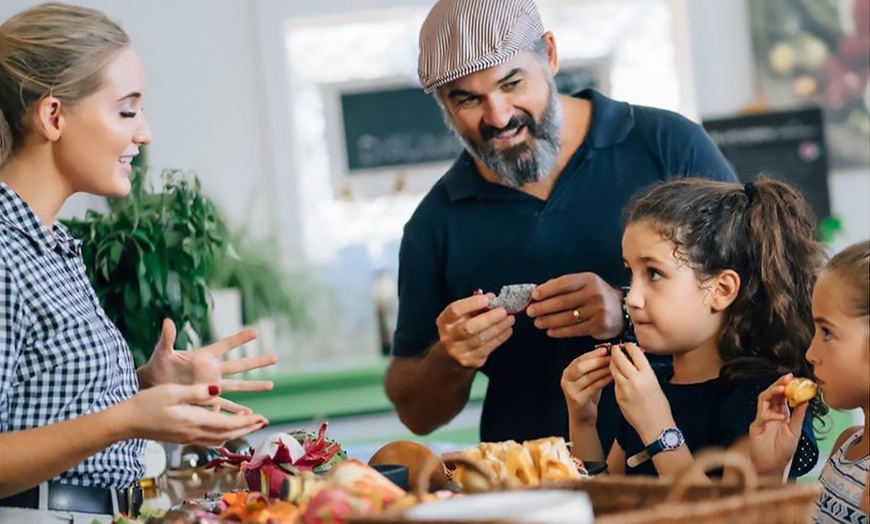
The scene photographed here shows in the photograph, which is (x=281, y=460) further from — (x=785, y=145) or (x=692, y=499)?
(x=785, y=145)

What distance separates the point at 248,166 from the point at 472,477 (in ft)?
11.9

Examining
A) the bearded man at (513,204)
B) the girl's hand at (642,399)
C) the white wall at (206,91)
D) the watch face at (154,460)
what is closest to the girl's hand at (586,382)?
the girl's hand at (642,399)

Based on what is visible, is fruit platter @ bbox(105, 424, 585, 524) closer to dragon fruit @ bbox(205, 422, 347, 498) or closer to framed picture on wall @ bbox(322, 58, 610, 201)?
dragon fruit @ bbox(205, 422, 347, 498)

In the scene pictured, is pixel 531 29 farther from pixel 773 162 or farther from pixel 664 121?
pixel 773 162

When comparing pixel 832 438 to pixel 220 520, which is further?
pixel 832 438

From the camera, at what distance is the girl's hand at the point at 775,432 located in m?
1.92

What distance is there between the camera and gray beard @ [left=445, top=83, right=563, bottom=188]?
108 inches

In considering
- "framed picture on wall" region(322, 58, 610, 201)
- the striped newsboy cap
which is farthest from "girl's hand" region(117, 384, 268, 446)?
"framed picture on wall" region(322, 58, 610, 201)

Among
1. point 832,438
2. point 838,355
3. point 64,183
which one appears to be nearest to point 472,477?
point 838,355

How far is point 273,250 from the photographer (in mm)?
5051

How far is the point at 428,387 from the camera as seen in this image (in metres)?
2.93

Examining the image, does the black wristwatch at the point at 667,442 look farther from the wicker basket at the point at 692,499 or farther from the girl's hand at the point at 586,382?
the wicker basket at the point at 692,499

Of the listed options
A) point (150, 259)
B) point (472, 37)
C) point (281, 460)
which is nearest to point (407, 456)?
point (281, 460)

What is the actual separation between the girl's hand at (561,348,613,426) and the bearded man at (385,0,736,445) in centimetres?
26
